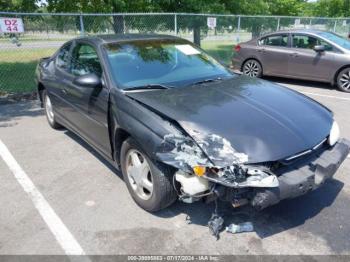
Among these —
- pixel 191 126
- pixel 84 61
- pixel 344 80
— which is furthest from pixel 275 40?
pixel 191 126

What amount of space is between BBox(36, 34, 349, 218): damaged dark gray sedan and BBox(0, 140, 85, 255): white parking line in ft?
2.39

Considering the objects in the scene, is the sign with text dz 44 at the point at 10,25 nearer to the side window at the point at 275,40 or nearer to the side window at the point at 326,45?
the side window at the point at 275,40

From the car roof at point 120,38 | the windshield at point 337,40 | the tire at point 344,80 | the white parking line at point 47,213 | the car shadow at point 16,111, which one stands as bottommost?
the car shadow at point 16,111

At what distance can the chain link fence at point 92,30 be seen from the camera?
8.99m

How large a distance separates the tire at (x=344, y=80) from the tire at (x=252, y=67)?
2238mm

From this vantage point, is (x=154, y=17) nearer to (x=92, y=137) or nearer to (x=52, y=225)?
(x=92, y=137)

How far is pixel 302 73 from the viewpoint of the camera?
8797 millimetres

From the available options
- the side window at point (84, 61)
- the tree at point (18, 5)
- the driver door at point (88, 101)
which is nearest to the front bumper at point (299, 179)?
the driver door at point (88, 101)

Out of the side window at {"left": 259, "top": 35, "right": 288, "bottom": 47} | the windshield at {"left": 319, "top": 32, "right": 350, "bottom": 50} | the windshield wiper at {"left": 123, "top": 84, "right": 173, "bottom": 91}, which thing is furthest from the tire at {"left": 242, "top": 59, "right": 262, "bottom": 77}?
the windshield wiper at {"left": 123, "top": 84, "right": 173, "bottom": 91}

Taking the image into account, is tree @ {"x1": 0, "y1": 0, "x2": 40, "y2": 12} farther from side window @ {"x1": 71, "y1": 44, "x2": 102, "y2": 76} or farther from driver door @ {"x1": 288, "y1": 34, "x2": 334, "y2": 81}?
driver door @ {"x1": 288, "y1": 34, "x2": 334, "y2": 81}

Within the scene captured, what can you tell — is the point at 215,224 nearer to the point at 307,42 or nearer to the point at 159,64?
the point at 159,64

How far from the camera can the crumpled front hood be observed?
8.48ft

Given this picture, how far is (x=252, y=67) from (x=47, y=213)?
799cm

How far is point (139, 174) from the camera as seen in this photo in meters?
3.13
